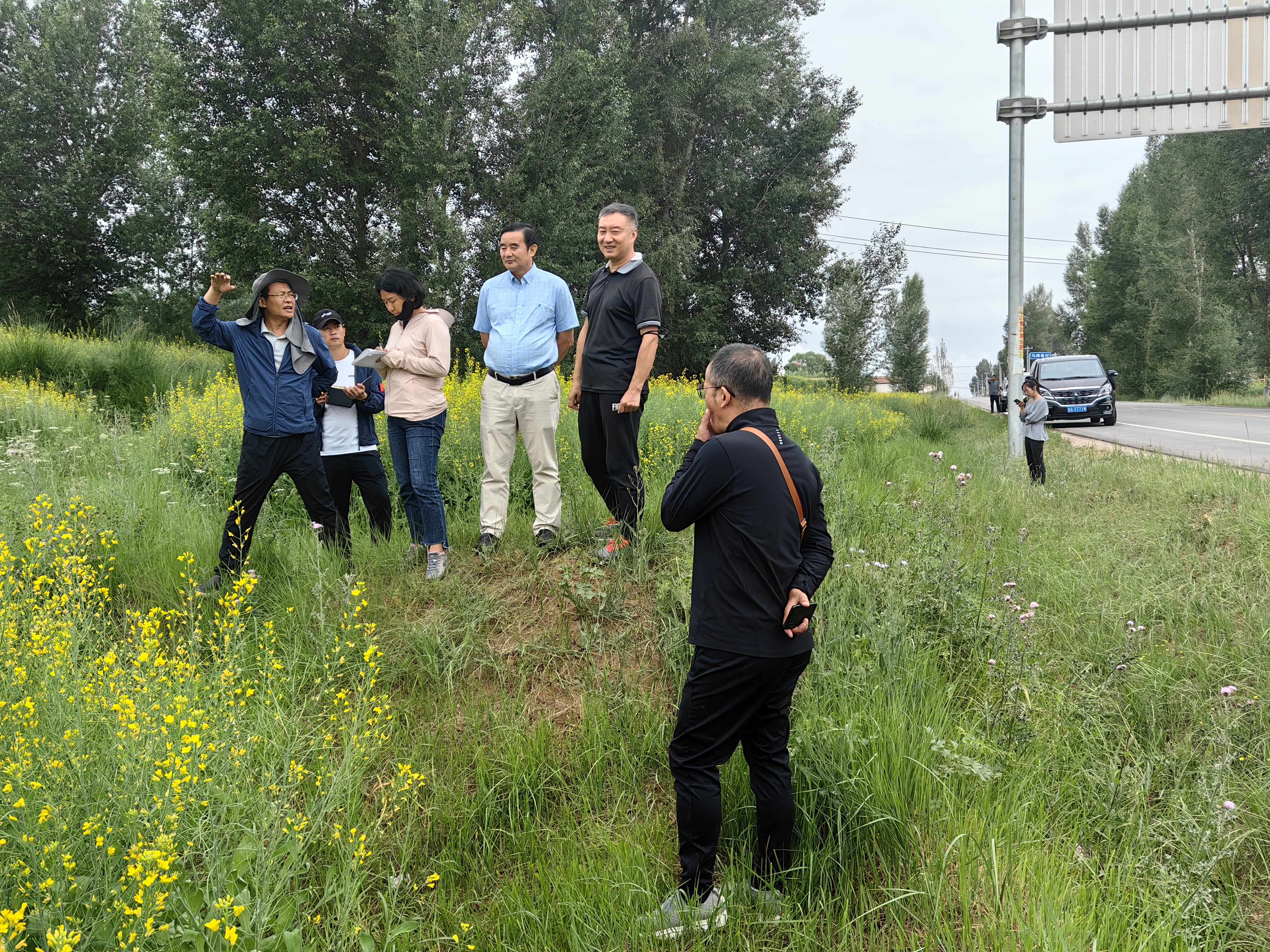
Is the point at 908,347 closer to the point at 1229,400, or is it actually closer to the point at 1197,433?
the point at 1229,400

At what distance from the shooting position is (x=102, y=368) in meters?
12.4

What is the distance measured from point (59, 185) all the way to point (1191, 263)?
50.5 m

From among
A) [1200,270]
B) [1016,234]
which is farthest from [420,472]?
[1200,270]

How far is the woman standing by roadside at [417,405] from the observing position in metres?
4.71

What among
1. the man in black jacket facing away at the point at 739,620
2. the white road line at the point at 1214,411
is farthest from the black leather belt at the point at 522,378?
the white road line at the point at 1214,411

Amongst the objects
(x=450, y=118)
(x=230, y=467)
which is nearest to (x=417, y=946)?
(x=230, y=467)

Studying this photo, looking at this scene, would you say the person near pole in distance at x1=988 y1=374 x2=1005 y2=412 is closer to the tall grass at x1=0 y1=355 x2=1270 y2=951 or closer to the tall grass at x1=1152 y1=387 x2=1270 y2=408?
the tall grass at x1=1152 y1=387 x2=1270 y2=408

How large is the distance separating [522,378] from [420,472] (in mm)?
842

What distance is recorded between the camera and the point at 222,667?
3473 millimetres

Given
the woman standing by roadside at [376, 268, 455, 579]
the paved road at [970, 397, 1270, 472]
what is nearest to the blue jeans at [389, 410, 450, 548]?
the woman standing by roadside at [376, 268, 455, 579]

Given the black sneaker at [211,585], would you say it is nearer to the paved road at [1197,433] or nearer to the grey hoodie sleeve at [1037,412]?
the grey hoodie sleeve at [1037,412]

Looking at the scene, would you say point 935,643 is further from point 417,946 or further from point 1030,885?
point 417,946

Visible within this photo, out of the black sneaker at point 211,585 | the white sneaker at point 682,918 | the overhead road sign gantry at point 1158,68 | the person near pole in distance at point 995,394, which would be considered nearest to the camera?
the white sneaker at point 682,918

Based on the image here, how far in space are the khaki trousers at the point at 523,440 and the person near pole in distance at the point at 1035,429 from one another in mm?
6038
